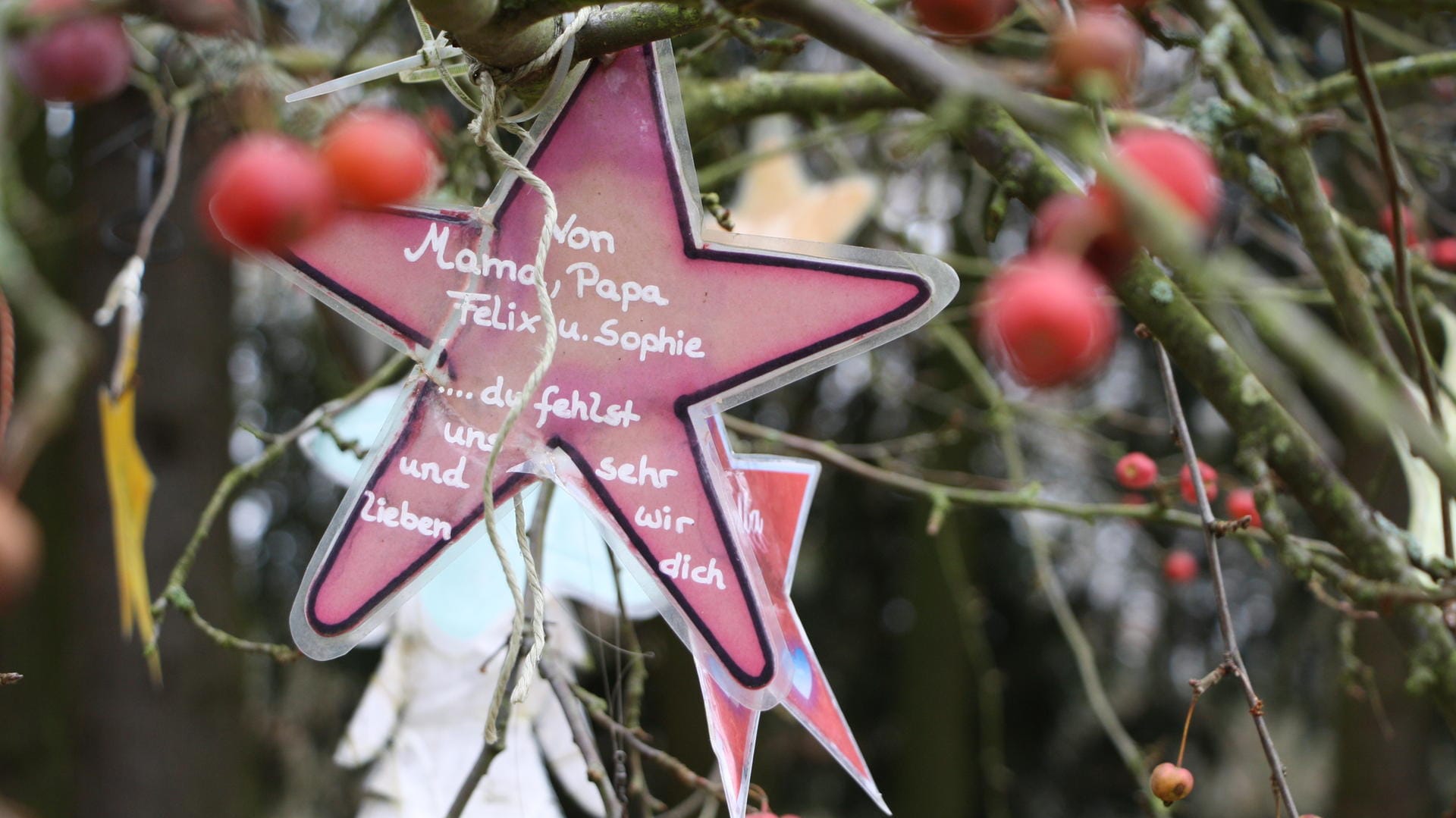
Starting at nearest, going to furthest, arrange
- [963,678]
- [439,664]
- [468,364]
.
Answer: [468,364], [439,664], [963,678]

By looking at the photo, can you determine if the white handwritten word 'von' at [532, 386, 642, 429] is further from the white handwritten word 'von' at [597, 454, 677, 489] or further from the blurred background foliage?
the blurred background foliage

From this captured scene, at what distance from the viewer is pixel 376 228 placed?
0.76 meters

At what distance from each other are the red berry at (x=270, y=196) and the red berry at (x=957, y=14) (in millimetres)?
235

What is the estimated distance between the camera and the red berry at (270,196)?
0.38m

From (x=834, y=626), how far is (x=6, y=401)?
142 inches

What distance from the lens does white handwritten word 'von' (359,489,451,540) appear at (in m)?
0.75

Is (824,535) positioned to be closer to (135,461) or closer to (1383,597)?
(135,461)

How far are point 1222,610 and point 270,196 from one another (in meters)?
0.65

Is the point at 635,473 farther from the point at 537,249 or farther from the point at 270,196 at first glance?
the point at 270,196

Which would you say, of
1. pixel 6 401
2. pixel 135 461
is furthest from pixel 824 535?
pixel 6 401

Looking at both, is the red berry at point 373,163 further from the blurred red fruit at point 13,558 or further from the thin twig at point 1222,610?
the thin twig at point 1222,610

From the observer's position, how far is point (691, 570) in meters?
0.76

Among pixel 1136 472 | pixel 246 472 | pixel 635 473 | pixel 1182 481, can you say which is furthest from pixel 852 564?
pixel 635 473

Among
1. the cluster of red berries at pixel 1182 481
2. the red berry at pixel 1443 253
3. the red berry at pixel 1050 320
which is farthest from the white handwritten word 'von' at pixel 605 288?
the red berry at pixel 1443 253
